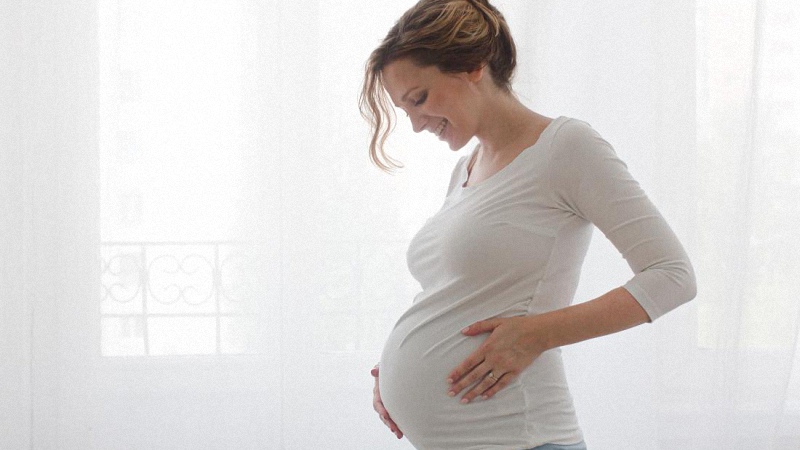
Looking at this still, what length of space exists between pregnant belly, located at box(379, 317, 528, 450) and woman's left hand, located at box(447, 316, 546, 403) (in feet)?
0.05

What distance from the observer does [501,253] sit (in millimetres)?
1060

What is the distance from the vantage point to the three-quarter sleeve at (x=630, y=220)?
1011 mm

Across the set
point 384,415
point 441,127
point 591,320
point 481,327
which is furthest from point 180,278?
point 591,320

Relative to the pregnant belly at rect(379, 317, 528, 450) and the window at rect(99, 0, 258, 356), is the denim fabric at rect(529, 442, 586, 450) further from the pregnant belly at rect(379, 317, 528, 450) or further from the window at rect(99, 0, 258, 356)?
the window at rect(99, 0, 258, 356)

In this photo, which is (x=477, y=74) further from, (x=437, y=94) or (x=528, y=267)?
(x=528, y=267)

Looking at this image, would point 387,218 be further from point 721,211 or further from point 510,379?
point 510,379

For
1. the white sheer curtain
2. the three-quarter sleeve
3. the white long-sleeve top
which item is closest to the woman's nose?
the white long-sleeve top

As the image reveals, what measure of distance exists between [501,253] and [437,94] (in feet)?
0.79

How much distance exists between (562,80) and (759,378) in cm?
91

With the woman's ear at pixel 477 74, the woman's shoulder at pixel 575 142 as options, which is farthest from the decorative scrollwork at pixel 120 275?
the woman's shoulder at pixel 575 142

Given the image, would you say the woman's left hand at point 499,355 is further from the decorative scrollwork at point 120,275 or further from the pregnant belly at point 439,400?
the decorative scrollwork at point 120,275

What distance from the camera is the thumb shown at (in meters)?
1.07

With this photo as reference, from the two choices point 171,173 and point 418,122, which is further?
point 171,173

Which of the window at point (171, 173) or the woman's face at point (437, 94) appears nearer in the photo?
the woman's face at point (437, 94)
